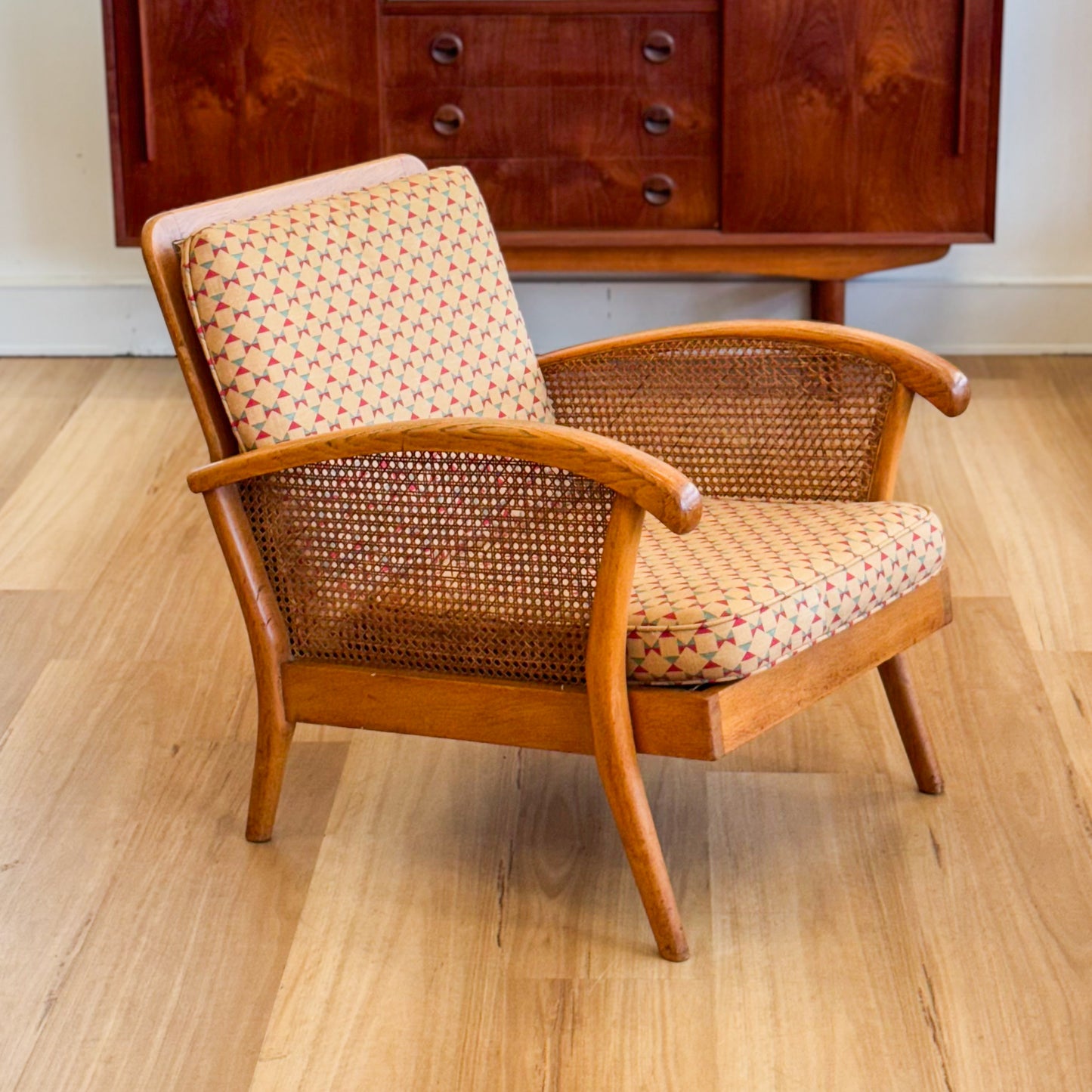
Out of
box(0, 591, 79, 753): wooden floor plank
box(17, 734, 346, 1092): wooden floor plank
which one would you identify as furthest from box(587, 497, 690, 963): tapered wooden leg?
box(0, 591, 79, 753): wooden floor plank

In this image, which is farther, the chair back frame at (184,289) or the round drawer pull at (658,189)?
the round drawer pull at (658,189)

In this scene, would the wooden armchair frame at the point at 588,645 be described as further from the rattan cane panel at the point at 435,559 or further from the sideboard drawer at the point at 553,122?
the sideboard drawer at the point at 553,122

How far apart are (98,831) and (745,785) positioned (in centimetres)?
75

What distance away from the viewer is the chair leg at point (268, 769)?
1866 mm

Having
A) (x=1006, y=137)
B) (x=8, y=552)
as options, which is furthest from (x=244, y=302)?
(x=1006, y=137)

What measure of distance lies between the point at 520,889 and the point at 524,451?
1.68 feet

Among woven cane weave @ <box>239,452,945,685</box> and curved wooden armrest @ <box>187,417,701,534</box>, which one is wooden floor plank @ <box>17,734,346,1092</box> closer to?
woven cane weave @ <box>239,452,945,685</box>

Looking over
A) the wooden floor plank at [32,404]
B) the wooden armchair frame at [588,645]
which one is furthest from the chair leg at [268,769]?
the wooden floor plank at [32,404]

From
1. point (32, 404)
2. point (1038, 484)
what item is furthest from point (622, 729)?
point (32, 404)

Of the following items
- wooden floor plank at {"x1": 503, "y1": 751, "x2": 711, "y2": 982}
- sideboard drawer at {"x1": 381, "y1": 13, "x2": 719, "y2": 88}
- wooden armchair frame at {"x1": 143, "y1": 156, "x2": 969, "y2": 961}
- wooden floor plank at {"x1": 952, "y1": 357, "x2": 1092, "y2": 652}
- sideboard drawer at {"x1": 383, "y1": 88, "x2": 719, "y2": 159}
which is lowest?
A: wooden floor plank at {"x1": 952, "y1": 357, "x2": 1092, "y2": 652}

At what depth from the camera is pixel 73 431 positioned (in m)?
3.43

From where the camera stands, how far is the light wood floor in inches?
61.6

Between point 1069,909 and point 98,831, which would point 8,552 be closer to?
point 98,831

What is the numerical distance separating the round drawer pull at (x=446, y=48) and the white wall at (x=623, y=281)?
2.47 ft
